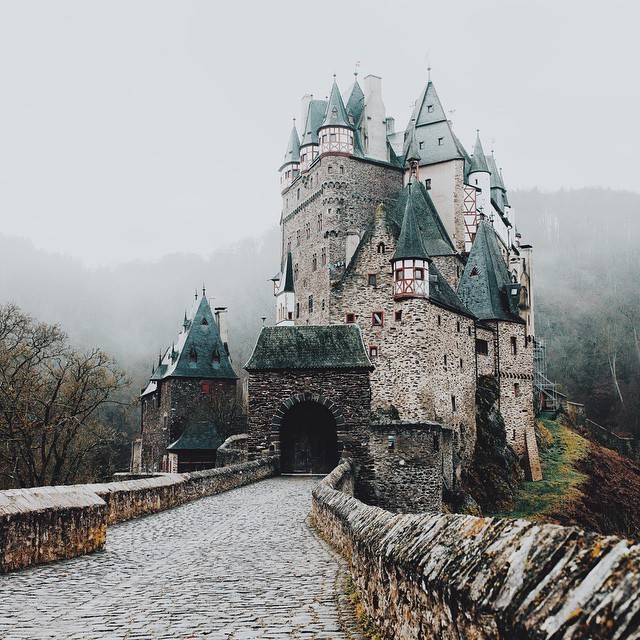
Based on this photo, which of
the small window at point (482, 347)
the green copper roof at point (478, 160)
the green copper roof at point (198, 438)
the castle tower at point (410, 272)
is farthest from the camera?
the green copper roof at point (478, 160)

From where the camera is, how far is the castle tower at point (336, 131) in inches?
2142

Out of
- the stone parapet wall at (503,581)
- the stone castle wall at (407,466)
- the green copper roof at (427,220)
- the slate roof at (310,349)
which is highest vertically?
the green copper roof at (427,220)

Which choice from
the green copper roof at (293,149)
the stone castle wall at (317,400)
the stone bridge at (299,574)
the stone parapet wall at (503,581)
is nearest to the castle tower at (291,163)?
the green copper roof at (293,149)

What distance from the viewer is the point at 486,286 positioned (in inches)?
1906

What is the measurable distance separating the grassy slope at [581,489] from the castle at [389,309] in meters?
2.09

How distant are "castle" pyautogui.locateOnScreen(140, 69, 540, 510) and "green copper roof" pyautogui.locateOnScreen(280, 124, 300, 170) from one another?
4.9 inches

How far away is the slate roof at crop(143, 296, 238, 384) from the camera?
4984cm

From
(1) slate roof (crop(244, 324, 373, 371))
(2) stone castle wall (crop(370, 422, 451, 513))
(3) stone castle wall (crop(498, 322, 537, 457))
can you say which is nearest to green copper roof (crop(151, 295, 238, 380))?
(3) stone castle wall (crop(498, 322, 537, 457))

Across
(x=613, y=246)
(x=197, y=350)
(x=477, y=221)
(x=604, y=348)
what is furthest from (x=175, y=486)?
(x=613, y=246)

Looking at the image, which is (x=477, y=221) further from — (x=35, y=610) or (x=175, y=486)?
(x=35, y=610)

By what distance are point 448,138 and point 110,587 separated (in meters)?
51.6

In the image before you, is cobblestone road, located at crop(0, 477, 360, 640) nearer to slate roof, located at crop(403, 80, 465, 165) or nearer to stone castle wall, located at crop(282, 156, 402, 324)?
stone castle wall, located at crop(282, 156, 402, 324)

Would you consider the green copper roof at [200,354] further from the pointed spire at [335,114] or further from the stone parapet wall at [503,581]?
the stone parapet wall at [503,581]

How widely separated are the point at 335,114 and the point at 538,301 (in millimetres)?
54503
